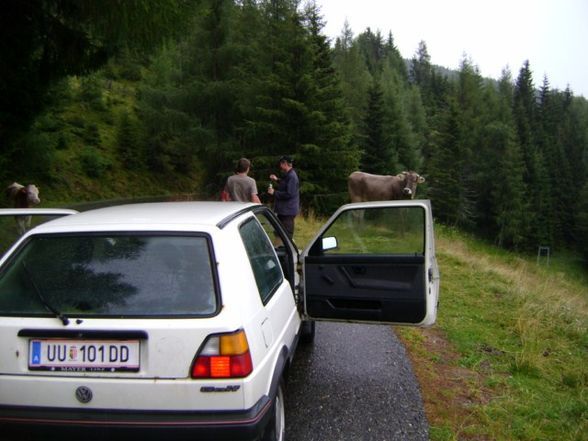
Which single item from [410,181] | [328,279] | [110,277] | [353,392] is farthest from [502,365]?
[410,181]

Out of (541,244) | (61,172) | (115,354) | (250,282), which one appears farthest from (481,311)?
(541,244)

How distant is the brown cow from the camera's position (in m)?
13.5

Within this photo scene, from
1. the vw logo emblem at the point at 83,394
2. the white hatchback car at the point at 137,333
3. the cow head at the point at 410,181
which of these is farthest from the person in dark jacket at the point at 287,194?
the vw logo emblem at the point at 83,394

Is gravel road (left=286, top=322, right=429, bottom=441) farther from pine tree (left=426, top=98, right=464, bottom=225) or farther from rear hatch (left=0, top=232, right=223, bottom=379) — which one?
pine tree (left=426, top=98, right=464, bottom=225)

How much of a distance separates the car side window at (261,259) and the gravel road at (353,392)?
1.11 meters

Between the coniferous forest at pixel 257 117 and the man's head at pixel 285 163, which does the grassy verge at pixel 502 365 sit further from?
the coniferous forest at pixel 257 117

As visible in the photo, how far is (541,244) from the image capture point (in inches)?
2116

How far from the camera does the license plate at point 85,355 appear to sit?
96.4 inches

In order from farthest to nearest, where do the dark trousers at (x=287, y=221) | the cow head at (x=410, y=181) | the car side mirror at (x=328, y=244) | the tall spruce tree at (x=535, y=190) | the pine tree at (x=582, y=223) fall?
1. the pine tree at (x=582, y=223)
2. the tall spruce tree at (x=535, y=190)
3. the cow head at (x=410, y=181)
4. the dark trousers at (x=287, y=221)
5. the car side mirror at (x=328, y=244)

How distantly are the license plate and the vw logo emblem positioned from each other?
0.30 feet

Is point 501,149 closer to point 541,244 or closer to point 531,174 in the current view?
point 531,174

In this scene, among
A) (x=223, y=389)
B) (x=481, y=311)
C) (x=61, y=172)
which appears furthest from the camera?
(x=61, y=172)

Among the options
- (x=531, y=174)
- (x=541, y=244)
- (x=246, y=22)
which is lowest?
(x=541, y=244)

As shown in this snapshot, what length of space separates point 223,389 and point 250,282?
2.14 feet
